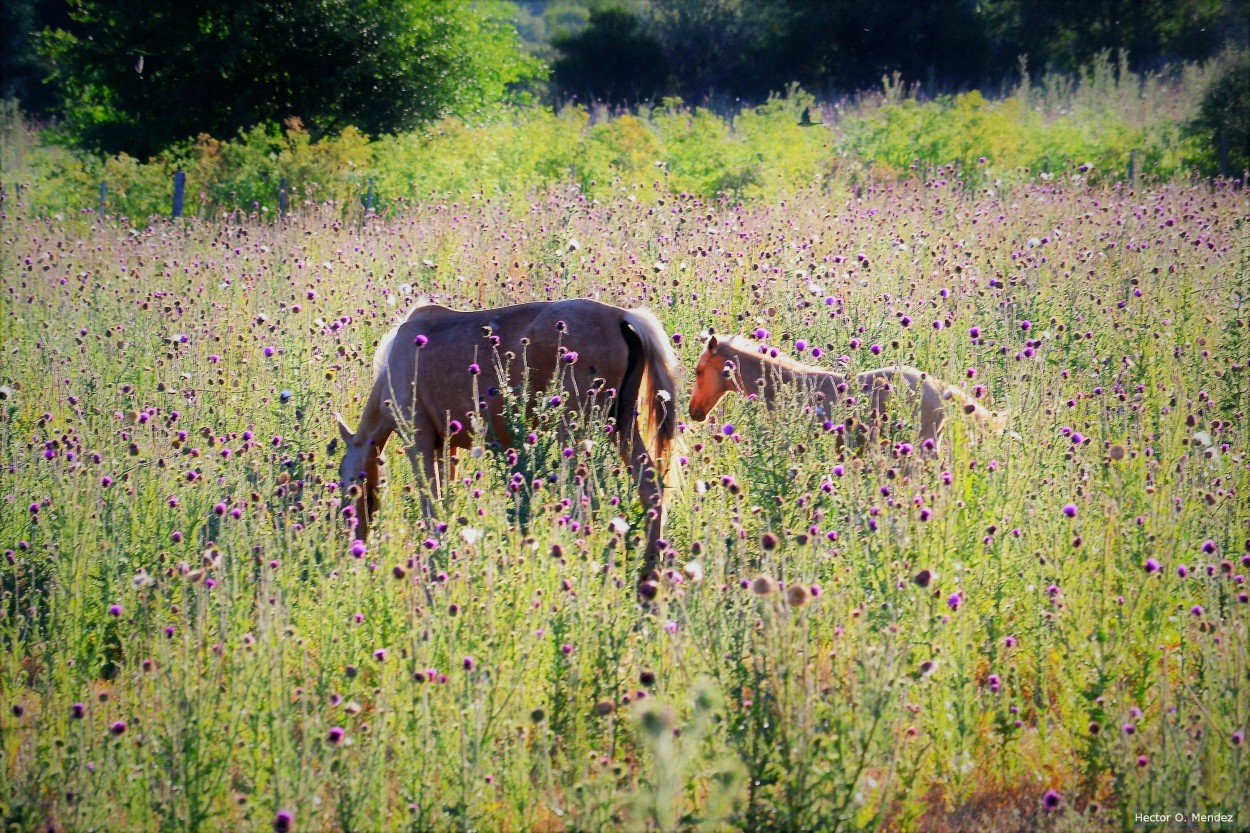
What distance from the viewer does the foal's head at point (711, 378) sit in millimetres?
6215

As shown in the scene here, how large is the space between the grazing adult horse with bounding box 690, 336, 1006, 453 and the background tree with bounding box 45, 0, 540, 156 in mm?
13820

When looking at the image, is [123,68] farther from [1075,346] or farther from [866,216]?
[1075,346]

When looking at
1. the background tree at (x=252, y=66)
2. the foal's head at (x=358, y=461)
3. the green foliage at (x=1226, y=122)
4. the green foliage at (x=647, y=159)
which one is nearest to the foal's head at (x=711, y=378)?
the foal's head at (x=358, y=461)

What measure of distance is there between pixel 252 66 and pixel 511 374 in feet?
48.0

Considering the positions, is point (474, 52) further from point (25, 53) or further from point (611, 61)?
point (25, 53)

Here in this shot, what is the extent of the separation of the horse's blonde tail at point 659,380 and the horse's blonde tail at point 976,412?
126cm

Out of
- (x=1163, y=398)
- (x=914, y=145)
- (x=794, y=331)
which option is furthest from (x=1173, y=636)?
(x=914, y=145)

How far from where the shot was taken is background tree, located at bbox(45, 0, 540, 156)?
17.9m

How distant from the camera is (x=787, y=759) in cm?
288

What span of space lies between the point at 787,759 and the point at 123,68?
60.7 ft

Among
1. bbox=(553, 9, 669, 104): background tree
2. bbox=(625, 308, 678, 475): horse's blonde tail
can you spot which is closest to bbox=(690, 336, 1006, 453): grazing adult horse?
bbox=(625, 308, 678, 475): horse's blonde tail

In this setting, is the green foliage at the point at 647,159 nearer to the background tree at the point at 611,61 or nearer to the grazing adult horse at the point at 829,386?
the grazing adult horse at the point at 829,386

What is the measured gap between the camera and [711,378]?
20.5 feet

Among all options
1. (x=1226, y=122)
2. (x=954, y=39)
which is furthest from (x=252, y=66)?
(x=954, y=39)
